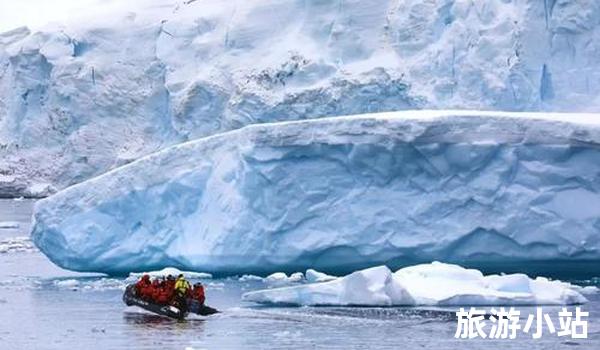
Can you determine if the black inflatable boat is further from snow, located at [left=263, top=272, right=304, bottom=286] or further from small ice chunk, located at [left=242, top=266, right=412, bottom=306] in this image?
snow, located at [left=263, top=272, right=304, bottom=286]

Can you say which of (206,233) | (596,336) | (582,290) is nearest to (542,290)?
(582,290)

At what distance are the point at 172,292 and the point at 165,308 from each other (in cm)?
23

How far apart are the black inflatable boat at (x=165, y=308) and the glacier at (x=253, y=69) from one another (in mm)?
18133

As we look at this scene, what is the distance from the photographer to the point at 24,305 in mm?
16688

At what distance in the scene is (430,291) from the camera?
615 inches

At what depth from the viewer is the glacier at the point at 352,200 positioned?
17234mm

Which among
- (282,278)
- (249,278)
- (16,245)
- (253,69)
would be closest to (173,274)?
(249,278)

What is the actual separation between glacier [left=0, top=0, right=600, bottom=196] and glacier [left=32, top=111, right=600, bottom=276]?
584 inches

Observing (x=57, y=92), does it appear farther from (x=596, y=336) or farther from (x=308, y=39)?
(x=596, y=336)

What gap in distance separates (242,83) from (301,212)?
21934 mm

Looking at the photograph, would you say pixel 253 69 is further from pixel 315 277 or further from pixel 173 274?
pixel 315 277

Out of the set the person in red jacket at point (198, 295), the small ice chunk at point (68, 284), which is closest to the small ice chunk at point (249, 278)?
the small ice chunk at point (68, 284)

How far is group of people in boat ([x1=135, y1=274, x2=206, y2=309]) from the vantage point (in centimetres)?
1535

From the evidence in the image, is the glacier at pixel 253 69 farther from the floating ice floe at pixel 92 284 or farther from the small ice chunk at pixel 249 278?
the floating ice floe at pixel 92 284
